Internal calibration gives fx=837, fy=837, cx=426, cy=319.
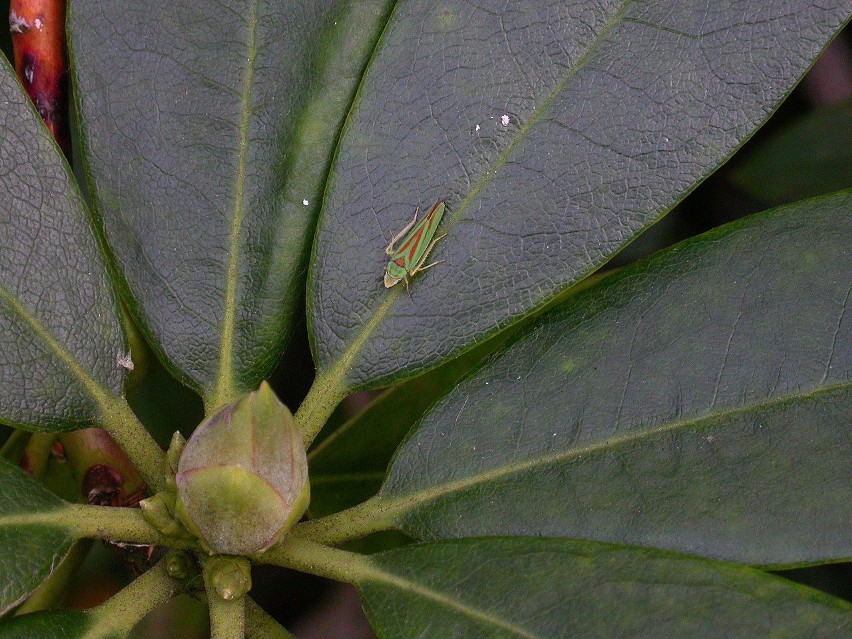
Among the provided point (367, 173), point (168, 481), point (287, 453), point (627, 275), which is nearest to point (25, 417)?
point (168, 481)

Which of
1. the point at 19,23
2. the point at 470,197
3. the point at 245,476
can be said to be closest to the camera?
the point at 245,476

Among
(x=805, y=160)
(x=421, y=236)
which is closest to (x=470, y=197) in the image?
(x=421, y=236)

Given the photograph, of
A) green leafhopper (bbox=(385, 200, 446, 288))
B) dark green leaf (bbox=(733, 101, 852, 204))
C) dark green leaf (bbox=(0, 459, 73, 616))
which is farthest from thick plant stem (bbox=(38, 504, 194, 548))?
dark green leaf (bbox=(733, 101, 852, 204))

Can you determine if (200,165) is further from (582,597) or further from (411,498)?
(582,597)

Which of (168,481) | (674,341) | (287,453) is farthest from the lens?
(674,341)

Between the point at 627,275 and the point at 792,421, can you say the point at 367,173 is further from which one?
the point at 792,421
